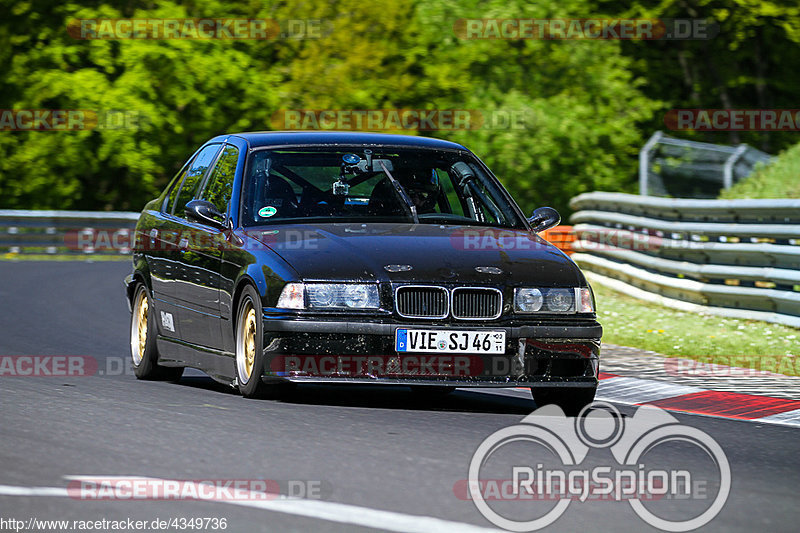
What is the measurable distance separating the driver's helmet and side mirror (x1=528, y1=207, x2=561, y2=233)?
68 centimetres

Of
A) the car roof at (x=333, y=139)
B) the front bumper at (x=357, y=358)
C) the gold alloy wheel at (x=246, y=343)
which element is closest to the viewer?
the front bumper at (x=357, y=358)

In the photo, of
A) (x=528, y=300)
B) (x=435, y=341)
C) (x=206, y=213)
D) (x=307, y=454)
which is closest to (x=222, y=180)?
(x=206, y=213)

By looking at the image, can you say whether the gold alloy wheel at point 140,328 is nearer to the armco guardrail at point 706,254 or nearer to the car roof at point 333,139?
the car roof at point 333,139

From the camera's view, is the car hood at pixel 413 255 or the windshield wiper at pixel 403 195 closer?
the car hood at pixel 413 255

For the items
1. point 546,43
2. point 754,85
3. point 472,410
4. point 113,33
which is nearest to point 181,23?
point 113,33

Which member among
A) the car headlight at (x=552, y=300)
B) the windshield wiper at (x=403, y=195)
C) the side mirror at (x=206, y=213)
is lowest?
the car headlight at (x=552, y=300)

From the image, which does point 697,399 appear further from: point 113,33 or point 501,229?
point 113,33

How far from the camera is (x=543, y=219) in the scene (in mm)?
10570

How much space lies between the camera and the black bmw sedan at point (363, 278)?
8898mm

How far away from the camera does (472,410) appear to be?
9.40 m

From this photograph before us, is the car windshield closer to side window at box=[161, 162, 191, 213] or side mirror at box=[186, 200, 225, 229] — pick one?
side mirror at box=[186, 200, 225, 229]

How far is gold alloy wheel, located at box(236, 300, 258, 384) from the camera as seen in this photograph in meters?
9.24

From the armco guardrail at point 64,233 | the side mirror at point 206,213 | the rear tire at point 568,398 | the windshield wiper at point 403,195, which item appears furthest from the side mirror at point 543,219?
the armco guardrail at point 64,233

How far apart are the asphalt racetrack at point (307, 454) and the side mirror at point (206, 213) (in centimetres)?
109
